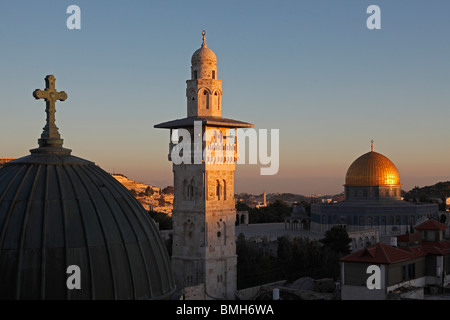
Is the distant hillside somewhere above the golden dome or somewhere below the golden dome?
below

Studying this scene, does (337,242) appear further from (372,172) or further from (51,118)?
(51,118)

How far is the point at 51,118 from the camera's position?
887cm

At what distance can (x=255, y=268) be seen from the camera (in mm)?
37250

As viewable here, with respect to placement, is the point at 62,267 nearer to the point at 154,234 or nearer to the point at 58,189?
the point at 58,189

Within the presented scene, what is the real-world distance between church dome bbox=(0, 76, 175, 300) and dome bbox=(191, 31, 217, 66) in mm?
26446

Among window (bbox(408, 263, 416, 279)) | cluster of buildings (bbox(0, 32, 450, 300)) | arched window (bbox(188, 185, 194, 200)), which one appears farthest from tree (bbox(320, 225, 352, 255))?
window (bbox(408, 263, 416, 279))

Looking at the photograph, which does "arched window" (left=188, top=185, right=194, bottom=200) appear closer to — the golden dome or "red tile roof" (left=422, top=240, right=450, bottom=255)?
"red tile roof" (left=422, top=240, right=450, bottom=255)

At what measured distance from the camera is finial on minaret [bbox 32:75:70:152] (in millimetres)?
8805

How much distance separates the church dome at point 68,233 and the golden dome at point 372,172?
56.5 m

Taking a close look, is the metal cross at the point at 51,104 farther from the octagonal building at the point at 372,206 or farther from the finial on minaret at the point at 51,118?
the octagonal building at the point at 372,206

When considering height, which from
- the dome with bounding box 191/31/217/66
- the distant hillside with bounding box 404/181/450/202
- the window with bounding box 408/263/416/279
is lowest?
the window with bounding box 408/263/416/279

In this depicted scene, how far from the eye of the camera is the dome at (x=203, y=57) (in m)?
34.9

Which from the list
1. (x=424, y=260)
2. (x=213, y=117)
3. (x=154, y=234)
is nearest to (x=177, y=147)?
(x=213, y=117)

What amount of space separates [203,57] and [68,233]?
91.2 ft
